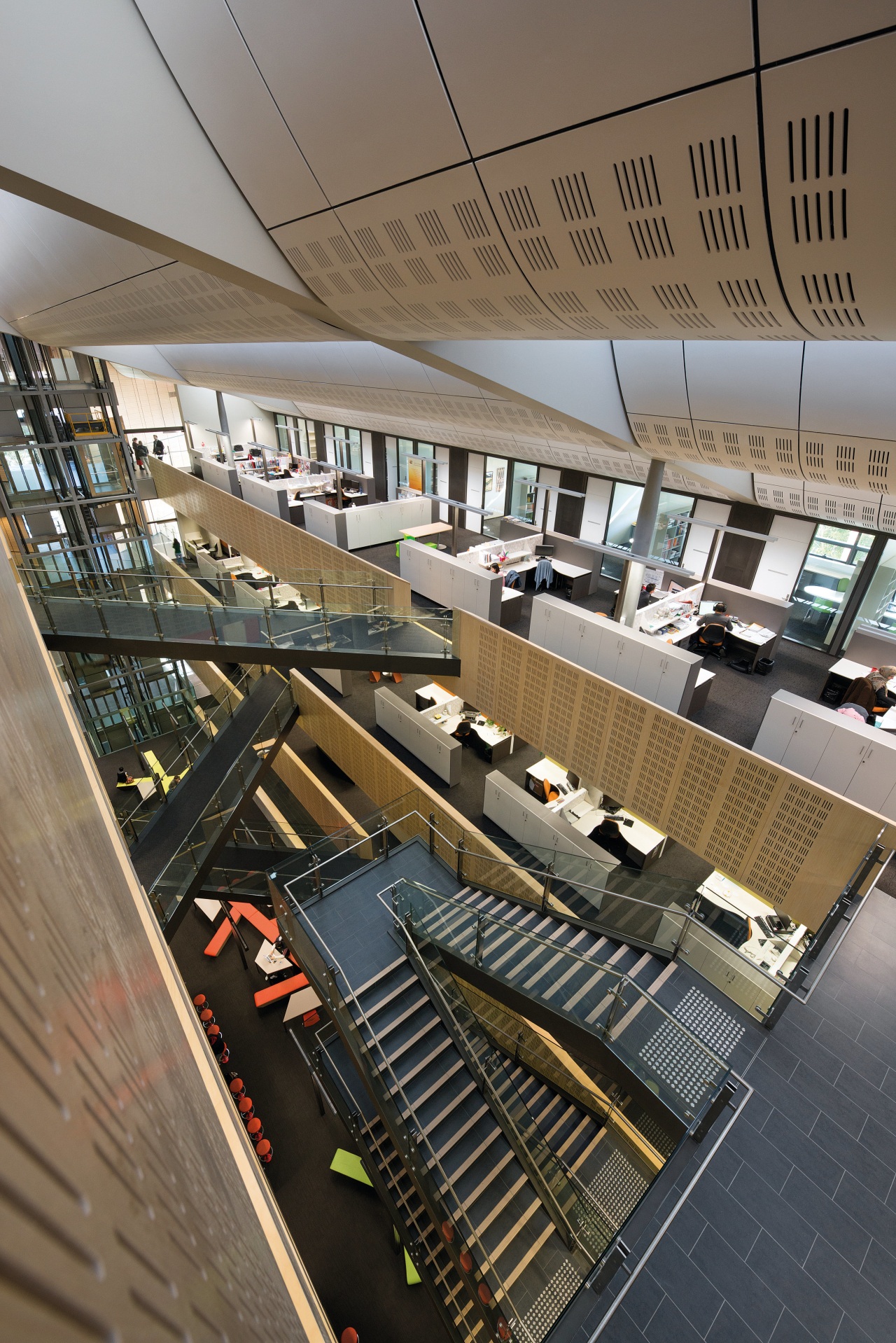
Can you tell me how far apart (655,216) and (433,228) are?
1.11m

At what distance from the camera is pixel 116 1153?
33cm

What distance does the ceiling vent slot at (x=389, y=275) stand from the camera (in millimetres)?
3607

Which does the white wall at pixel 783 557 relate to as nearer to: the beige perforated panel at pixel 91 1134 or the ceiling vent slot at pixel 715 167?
the ceiling vent slot at pixel 715 167

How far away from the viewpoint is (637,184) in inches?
102

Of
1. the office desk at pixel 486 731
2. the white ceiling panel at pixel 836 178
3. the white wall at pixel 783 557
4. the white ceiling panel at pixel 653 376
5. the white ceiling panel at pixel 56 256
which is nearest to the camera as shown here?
the white ceiling panel at pixel 836 178

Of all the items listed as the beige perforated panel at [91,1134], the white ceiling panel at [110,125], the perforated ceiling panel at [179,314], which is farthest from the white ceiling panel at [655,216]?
the beige perforated panel at [91,1134]

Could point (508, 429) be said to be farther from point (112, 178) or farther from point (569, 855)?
point (112, 178)

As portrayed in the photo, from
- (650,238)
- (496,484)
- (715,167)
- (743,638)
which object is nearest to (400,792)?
(743,638)

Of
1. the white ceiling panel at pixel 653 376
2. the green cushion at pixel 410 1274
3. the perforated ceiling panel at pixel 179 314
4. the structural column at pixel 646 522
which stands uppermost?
the perforated ceiling panel at pixel 179 314

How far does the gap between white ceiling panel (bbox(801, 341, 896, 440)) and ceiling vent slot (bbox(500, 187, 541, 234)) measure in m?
3.41

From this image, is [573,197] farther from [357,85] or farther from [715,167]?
[357,85]

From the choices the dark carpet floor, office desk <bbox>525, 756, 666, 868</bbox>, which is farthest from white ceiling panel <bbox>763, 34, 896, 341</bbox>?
the dark carpet floor

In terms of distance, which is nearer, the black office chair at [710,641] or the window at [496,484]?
the black office chair at [710,641]

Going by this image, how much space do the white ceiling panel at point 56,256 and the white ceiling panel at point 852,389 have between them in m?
5.18
